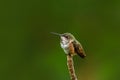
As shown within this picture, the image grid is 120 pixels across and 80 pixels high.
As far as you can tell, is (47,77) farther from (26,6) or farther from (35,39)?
(26,6)

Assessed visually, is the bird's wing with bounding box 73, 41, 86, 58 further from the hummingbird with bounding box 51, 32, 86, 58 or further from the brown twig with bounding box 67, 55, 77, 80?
the brown twig with bounding box 67, 55, 77, 80

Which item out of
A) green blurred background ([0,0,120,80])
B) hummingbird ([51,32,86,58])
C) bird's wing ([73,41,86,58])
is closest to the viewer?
hummingbird ([51,32,86,58])

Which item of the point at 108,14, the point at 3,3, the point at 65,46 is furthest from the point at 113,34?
the point at 65,46

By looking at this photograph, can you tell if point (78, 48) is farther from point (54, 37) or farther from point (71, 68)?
point (54, 37)

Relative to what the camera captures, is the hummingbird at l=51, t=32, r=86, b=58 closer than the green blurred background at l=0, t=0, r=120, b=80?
Yes

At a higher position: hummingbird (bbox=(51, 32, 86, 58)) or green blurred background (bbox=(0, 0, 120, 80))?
green blurred background (bbox=(0, 0, 120, 80))

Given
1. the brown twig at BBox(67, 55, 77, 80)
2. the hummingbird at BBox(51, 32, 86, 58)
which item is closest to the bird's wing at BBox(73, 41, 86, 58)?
the hummingbird at BBox(51, 32, 86, 58)

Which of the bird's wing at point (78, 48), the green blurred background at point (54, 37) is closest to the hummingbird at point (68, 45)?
the bird's wing at point (78, 48)

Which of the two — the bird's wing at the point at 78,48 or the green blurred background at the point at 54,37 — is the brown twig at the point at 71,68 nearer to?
the bird's wing at the point at 78,48
